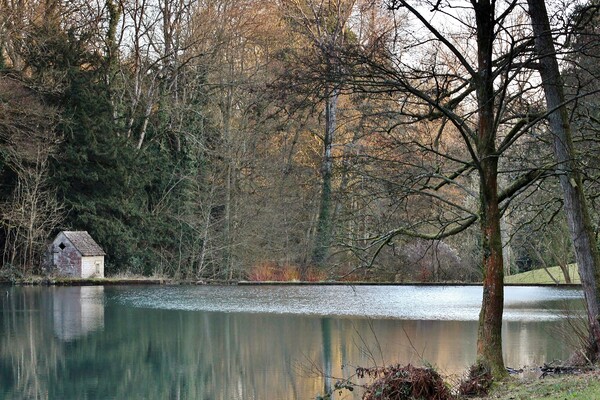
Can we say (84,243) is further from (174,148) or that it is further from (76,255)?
(174,148)

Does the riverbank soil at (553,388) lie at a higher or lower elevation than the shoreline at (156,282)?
lower

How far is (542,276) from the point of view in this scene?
100 feet

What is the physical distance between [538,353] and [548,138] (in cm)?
439

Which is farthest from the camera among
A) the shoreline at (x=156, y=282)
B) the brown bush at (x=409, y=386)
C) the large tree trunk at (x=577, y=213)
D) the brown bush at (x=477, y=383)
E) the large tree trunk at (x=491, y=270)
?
the shoreline at (x=156, y=282)

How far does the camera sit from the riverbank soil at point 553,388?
23.5 feet

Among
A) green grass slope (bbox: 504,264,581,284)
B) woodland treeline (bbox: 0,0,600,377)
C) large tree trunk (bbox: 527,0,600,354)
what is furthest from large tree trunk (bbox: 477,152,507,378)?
green grass slope (bbox: 504,264,581,284)

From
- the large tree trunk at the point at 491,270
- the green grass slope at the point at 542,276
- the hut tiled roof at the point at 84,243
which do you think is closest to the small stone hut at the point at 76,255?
the hut tiled roof at the point at 84,243

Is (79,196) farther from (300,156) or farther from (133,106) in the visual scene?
(300,156)

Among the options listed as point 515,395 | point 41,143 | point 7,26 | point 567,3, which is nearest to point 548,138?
point 567,3

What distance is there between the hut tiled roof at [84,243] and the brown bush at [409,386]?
23.2 meters

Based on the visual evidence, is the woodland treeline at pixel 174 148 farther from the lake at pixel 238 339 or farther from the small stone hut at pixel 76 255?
the lake at pixel 238 339

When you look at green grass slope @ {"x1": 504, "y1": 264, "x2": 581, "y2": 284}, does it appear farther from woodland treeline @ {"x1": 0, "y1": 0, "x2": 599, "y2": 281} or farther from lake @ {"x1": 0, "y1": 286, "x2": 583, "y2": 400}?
lake @ {"x1": 0, "y1": 286, "x2": 583, "y2": 400}

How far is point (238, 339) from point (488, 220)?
8.24 m

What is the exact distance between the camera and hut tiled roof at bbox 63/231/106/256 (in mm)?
30109
